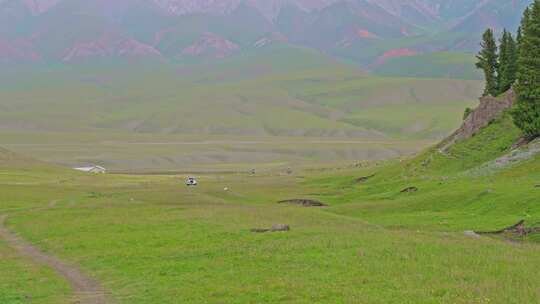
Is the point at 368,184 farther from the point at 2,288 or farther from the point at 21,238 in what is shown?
the point at 2,288

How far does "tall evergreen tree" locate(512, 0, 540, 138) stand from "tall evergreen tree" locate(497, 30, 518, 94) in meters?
25.5

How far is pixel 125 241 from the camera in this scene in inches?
1912

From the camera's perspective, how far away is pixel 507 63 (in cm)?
11975

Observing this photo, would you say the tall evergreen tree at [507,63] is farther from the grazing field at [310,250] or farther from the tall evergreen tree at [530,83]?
the grazing field at [310,250]

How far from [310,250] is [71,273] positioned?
41.8 ft

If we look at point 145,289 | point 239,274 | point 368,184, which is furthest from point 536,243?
point 368,184

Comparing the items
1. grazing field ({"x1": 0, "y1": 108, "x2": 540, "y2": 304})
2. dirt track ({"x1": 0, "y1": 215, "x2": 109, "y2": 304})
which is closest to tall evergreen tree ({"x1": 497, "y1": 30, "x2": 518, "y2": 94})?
grazing field ({"x1": 0, "y1": 108, "x2": 540, "y2": 304})

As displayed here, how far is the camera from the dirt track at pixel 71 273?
106 feet

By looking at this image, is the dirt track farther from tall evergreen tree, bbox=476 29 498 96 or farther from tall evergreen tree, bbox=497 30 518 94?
tall evergreen tree, bbox=476 29 498 96

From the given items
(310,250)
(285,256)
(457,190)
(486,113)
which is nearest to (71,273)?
(285,256)

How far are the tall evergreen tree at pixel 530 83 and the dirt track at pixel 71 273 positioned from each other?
2453 inches

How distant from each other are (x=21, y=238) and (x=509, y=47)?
3516 inches

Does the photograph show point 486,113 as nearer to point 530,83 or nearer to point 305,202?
point 530,83

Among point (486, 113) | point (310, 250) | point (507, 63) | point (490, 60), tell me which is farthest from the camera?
point (490, 60)
